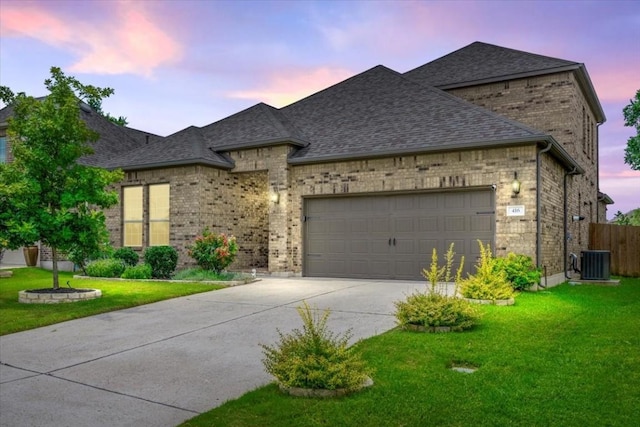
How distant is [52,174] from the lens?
11.1 m

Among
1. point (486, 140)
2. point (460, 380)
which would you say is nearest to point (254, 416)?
point (460, 380)

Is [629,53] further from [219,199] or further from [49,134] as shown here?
[49,134]

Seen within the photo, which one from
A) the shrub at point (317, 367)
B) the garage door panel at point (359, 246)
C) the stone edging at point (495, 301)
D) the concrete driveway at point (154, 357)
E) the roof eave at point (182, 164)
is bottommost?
the concrete driveway at point (154, 357)

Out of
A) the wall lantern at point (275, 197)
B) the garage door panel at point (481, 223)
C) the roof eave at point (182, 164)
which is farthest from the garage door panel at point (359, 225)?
the roof eave at point (182, 164)

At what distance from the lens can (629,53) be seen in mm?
16312

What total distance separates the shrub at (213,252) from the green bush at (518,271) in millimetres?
7302

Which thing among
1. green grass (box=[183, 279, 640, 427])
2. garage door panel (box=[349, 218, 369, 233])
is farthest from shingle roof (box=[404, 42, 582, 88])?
green grass (box=[183, 279, 640, 427])

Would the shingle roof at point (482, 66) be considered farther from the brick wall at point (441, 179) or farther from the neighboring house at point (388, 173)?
the brick wall at point (441, 179)

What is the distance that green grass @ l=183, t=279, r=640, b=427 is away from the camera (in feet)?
13.1

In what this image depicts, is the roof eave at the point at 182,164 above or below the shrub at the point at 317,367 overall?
above

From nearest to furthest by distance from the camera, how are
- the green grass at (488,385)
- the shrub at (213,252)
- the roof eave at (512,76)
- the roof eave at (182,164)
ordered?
the green grass at (488,385) < the shrub at (213,252) < the roof eave at (182,164) < the roof eave at (512,76)

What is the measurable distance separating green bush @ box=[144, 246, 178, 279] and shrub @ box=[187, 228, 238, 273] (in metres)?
0.90

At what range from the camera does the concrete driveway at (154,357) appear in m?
4.50

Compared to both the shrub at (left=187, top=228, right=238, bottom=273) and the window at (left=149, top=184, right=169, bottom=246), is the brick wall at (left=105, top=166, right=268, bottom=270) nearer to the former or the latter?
the window at (left=149, top=184, right=169, bottom=246)
